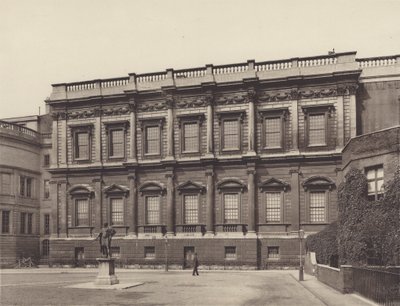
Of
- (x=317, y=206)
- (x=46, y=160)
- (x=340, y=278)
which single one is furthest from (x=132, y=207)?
(x=340, y=278)

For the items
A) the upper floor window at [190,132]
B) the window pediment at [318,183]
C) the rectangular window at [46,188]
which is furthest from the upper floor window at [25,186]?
the window pediment at [318,183]

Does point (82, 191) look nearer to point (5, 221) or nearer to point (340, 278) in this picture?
point (5, 221)

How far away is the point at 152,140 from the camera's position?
41125 mm

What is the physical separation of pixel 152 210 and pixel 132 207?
5.09 feet

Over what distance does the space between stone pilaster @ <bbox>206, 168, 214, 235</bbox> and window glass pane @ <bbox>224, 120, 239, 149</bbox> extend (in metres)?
2.33

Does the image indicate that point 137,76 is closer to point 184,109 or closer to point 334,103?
point 184,109

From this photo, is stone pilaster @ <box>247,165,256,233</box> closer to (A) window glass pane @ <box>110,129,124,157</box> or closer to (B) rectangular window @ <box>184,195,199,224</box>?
(B) rectangular window @ <box>184,195,199,224</box>

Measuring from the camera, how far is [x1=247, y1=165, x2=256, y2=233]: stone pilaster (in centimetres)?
3766

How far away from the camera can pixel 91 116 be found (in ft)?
140

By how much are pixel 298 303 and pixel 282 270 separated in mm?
18671

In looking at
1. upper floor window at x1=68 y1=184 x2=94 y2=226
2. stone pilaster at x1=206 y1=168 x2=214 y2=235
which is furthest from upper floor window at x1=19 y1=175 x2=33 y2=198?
stone pilaster at x1=206 y1=168 x2=214 y2=235

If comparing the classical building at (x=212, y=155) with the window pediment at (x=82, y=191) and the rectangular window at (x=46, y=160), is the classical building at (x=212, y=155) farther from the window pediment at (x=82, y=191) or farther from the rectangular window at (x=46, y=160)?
the rectangular window at (x=46, y=160)

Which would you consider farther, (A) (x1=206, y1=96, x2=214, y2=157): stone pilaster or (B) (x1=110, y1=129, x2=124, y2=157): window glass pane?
(B) (x1=110, y1=129, x2=124, y2=157): window glass pane

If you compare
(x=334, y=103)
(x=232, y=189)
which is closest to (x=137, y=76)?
(x=232, y=189)
